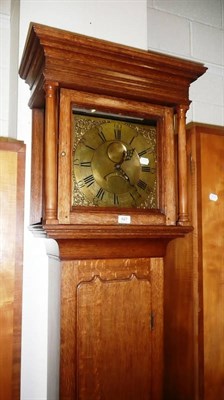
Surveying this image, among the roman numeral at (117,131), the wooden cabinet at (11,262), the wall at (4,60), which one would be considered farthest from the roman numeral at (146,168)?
the wall at (4,60)

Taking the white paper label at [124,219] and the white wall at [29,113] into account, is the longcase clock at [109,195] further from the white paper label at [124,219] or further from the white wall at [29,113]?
the white wall at [29,113]

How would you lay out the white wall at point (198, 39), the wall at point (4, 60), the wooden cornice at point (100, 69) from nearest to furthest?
1. the wooden cornice at point (100, 69)
2. the wall at point (4, 60)
3. the white wall at point (198, 39)

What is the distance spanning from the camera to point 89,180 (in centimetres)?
104

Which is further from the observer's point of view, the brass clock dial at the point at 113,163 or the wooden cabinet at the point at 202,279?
the wooden cabinet at the point at 202,279

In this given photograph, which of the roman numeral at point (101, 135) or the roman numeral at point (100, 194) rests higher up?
the roman numeral at point (101, 135)

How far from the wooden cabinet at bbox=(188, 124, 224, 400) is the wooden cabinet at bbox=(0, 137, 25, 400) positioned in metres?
0.65

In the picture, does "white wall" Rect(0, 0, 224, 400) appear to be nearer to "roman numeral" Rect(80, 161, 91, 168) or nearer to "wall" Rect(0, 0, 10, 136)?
"wall" Rect(0, 0, 10, 136)

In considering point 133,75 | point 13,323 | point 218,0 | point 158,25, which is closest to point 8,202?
point 13,323

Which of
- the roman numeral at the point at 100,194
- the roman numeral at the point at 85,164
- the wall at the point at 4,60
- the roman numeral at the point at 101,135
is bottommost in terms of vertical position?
the roman numeral at the point at 100,194

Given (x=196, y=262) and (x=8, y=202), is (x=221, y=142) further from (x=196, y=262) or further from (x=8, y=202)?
(x=8, y=202)

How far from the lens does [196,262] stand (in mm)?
1288

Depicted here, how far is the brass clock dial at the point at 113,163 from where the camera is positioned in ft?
3.40

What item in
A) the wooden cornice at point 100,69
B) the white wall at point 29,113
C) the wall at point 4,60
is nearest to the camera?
the wooden cornice at point 100,69

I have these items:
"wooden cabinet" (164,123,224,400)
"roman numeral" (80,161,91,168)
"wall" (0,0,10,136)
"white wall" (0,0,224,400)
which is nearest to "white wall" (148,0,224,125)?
"white wall" (0,0,224,400)
